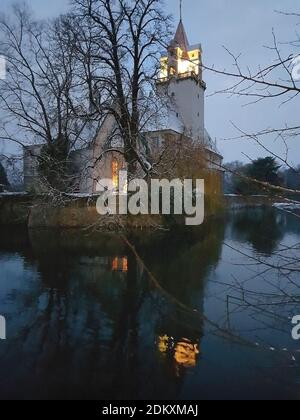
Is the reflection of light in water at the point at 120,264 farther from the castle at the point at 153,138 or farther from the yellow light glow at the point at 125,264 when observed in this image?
the castle at the point at 153,138

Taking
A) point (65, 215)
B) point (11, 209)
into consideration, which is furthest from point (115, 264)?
point (11, 209)

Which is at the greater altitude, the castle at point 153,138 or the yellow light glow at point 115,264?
the castle at point 153,138

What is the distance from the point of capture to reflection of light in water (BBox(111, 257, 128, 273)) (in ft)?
35.8

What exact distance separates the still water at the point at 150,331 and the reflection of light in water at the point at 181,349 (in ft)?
0.05

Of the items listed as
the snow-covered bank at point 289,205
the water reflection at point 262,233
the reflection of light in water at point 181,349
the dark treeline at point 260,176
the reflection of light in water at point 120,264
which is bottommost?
the reflection of light in water at point 181,349

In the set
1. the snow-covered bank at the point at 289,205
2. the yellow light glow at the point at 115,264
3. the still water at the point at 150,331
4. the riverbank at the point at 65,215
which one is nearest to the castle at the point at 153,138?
the snow-covered bank at the point at 289,205

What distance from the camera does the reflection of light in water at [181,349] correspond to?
500cm

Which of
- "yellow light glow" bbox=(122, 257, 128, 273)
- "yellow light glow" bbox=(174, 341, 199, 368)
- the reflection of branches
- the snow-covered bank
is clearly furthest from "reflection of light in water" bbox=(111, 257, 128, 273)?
the snow-covered bank

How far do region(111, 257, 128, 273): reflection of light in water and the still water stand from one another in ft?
0.22

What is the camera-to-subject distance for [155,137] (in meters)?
19.1

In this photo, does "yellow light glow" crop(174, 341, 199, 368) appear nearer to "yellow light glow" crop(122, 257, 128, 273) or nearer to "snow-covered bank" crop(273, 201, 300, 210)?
"snow-covered bank" crop(273, 201, 300, 210)

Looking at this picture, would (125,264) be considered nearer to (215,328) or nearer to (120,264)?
(120,264)

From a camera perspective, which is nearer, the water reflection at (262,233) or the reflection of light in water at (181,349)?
the reflection of light in water at (181,349)
